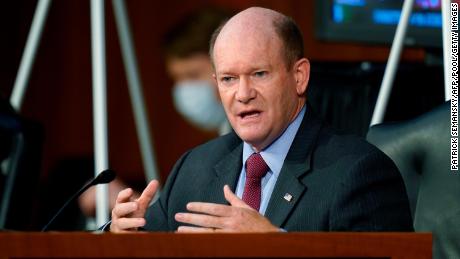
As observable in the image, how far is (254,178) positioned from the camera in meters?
2.82

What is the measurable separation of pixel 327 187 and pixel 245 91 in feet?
1.02

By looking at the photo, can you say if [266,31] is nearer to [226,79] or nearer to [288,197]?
[226,79]

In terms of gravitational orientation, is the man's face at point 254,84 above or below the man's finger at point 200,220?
above

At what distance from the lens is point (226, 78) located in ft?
9.30

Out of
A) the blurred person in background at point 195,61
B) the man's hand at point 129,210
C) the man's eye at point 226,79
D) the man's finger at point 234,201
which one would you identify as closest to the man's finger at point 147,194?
the man's hand at point 129,210

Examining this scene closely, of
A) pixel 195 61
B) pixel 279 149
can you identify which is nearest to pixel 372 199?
pixel 279 149

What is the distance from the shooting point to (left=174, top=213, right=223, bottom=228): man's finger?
2.33m

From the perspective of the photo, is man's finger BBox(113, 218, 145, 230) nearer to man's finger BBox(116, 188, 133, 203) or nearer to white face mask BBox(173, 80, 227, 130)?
man's finger BBox(116, 188, 133, 203)

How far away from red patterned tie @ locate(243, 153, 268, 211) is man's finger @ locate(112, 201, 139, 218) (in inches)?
12.6

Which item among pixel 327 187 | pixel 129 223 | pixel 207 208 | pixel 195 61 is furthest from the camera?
pixel 195 61

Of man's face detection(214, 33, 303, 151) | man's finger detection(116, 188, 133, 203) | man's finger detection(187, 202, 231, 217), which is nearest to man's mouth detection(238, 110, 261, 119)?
man's face detection(214, 33, 303, 151)

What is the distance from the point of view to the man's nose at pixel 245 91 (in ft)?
9.11

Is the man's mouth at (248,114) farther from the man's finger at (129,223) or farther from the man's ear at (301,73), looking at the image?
the man's finger at (129,223)

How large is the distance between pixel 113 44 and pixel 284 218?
4.62 metres
